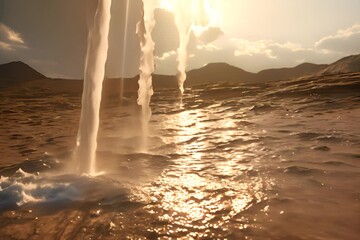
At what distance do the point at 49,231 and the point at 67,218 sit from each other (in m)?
0.28

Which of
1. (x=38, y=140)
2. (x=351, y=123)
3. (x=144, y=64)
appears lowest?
(x=38, y=140)

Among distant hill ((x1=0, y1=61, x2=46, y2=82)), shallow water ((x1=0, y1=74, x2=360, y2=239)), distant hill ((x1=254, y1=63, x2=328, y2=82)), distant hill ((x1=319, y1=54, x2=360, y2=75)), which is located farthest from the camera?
distant hill ((x1=254, y1=63, x2=328, y2=82))

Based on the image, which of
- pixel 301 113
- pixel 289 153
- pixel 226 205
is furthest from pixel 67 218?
pixel 301 113

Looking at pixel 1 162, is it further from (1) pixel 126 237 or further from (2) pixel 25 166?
(1) pixel 126 237

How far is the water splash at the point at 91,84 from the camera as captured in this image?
190 inches

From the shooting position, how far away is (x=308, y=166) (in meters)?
4.61

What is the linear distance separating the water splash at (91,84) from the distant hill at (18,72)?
5668 centimetres

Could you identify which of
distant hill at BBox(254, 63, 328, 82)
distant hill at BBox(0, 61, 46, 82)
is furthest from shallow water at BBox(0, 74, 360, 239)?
distant hill at BBox(254, 63, 328, 82)

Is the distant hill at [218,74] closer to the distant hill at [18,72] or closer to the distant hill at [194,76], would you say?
the distant hill at [194,76]

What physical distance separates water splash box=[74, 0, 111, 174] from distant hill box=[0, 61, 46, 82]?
56.7m

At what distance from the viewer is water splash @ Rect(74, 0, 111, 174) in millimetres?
4816

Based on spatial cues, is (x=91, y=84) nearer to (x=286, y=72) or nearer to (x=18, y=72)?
(x=18, y=72)

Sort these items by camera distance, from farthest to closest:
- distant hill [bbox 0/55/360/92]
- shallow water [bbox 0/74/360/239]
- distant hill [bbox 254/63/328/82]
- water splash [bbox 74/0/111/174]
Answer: distant hill [bbox 254/63/328/82] → distant hill [bbox 0/55/360/92] → water splash [bbox 74/0/111/174] → shallow water [bbox 0/74/360/239]

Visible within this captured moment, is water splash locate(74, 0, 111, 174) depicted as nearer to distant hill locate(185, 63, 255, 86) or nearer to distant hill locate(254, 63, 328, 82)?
distant hill locate(185, 63, 255, 86)
